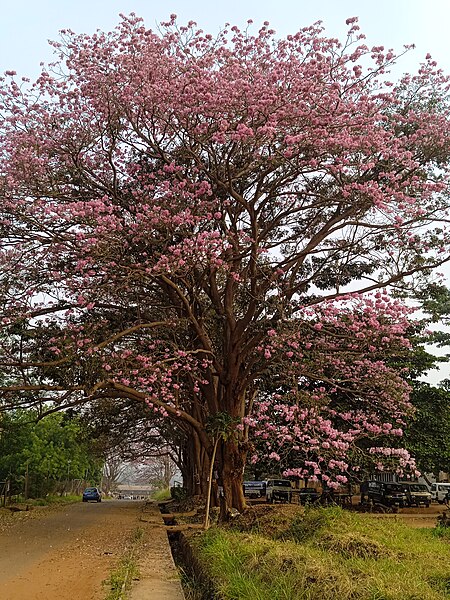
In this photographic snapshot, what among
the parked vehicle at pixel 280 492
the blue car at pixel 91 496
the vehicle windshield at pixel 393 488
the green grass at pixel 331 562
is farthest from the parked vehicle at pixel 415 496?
the blue car at pixel 91 496

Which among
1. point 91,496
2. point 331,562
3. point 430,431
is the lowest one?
point 331,562

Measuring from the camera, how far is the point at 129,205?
11.3m

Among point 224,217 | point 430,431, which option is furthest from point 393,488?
point 224,217

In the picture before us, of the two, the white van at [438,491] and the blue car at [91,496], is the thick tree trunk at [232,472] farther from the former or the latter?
the blue car at [91,496]

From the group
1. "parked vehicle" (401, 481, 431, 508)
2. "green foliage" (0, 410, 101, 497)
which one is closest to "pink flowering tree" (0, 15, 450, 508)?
"parked vehicle" (401, 481, 431, 508)

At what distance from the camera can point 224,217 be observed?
1178cm

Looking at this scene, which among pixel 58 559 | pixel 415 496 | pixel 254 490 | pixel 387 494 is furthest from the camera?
pixel 254 490

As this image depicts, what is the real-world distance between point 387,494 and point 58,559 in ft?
44.1

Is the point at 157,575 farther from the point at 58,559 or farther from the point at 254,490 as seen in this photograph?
the point at 254,490

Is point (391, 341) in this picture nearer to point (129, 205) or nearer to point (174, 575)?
point (129, 205)

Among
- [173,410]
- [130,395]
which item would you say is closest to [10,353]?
[130,395]

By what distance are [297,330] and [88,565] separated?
508 cm

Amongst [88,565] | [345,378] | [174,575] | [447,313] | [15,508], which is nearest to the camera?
[174,575]

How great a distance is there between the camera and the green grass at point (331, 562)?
15.3ft
